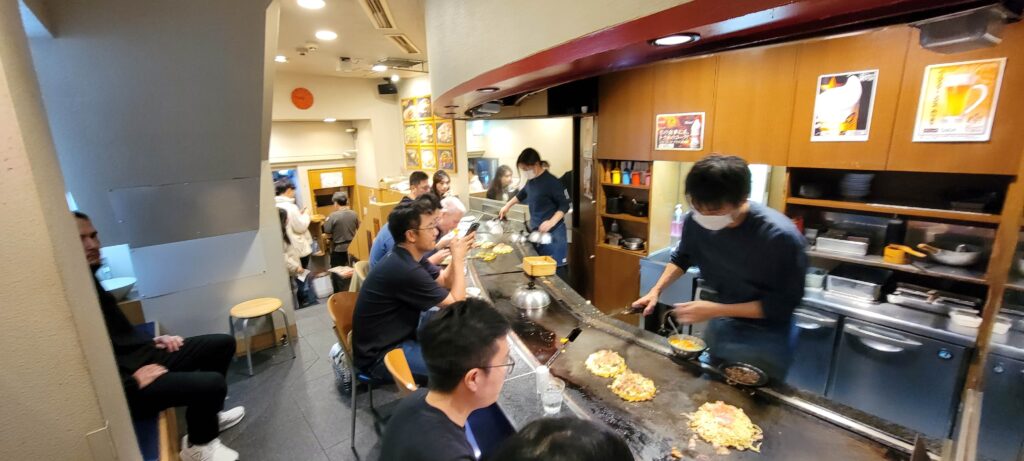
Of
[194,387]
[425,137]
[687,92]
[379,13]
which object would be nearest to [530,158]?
[687,92]

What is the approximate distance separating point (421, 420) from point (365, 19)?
4030 millimetres

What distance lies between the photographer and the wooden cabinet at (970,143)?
2.22 m

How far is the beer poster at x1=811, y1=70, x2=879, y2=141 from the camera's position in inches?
107

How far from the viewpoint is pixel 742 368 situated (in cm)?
174

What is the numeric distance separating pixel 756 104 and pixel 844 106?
591mm

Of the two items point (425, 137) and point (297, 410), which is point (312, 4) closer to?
point (297, 410)

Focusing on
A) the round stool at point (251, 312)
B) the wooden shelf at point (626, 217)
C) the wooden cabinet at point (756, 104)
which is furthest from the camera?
the wooden shelf at point (626, 217)

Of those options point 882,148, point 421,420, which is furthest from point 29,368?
point 882,148

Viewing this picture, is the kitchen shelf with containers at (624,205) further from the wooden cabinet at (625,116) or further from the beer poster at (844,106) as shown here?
the beer poster at (844,106)

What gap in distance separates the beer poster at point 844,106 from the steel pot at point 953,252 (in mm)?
847

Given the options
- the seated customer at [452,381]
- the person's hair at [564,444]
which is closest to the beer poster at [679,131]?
the seated customer at [452,381]

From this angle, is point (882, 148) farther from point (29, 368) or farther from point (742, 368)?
point (29, 368)

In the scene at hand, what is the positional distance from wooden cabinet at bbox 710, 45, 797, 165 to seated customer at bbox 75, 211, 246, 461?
4.21 meters

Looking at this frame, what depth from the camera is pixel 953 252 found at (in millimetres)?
2559
